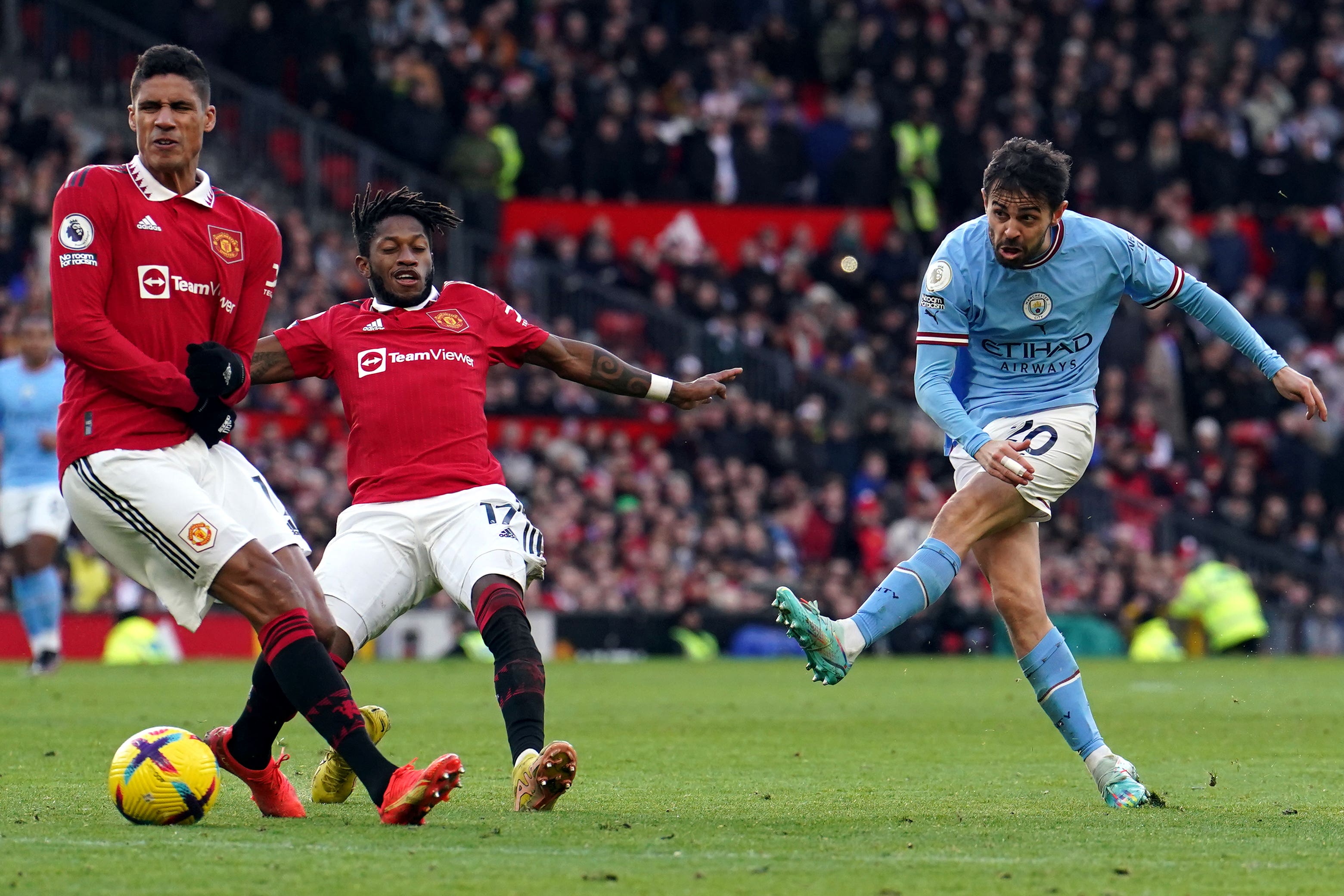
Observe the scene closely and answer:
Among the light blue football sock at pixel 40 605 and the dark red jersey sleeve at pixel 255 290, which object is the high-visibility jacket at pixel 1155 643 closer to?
the light blue football sock at pixel 40 605

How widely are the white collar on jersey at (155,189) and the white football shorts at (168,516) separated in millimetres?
801

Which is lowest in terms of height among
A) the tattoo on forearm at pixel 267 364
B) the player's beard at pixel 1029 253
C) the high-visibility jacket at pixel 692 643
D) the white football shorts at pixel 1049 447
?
the high-visibility jacket at pixel 692 643

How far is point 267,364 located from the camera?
7434 mm

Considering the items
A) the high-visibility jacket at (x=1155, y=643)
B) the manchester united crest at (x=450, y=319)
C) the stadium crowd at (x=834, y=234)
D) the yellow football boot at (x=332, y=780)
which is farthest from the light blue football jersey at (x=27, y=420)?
the high-visibility jacket at (x=1155, y=643)

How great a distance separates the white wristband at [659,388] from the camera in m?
7.59

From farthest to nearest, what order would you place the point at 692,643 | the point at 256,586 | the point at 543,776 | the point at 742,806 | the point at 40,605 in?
the point at 692,643 < the point at 40,605 < the point at 742,806 < the point at 543,776 < the point at 256,586

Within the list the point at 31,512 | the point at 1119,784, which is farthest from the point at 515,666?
the point at 31,512

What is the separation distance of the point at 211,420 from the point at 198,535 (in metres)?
0.43

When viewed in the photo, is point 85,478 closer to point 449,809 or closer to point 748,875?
point 449,809

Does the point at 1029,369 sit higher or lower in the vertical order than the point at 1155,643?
higher

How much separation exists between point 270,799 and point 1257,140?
24008mm

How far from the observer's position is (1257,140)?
28.0m

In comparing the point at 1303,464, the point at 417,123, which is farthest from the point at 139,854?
the point at 1303,464

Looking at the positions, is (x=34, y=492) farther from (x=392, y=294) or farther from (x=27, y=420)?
(x=392, y=294)
